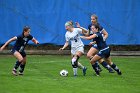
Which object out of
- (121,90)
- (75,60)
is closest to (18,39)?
(75,60)

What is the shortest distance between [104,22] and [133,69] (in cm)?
619

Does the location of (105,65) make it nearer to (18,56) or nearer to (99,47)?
(99,47)

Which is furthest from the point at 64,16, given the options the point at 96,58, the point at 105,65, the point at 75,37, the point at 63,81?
the point at 63,81

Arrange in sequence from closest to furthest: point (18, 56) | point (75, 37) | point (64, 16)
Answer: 1. point (18, 56)
2. point (75, 37)
3. point (64, 16)

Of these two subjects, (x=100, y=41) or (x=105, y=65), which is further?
(x=105, y=65)

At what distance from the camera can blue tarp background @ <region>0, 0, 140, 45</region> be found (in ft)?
79.7

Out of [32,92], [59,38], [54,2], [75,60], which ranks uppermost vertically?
[54,2]

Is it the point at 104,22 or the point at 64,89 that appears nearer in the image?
the point at 64,89

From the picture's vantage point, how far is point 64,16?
2444 cm

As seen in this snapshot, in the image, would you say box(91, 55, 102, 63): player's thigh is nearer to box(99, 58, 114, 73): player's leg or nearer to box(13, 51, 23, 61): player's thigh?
box(99, 58, 114, 73): player's leg

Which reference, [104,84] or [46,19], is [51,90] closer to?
[104,84]

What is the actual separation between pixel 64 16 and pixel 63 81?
10642mm

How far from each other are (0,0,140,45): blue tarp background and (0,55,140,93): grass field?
4.40 metres

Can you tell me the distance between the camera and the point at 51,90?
1199cm
